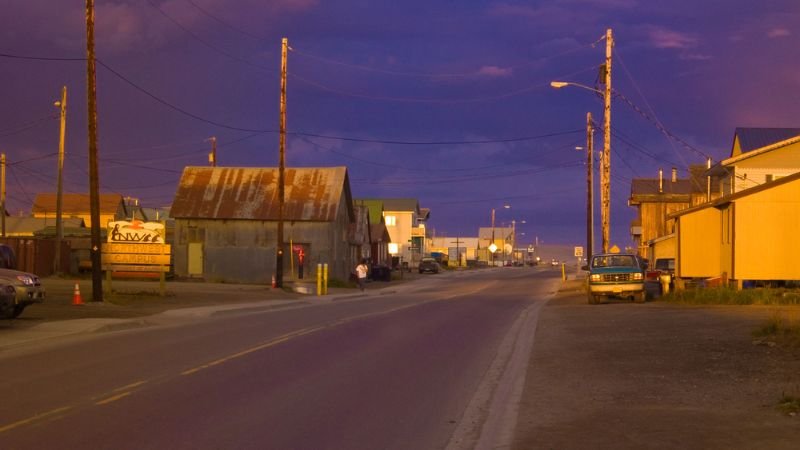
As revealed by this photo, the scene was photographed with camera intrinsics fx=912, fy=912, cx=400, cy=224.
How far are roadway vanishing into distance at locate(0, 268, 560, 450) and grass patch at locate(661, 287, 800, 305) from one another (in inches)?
397

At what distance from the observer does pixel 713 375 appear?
13.3m

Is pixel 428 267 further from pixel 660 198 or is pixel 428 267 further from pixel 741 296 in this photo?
pixel 741 296

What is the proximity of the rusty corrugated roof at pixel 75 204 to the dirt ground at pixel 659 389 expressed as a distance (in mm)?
84797

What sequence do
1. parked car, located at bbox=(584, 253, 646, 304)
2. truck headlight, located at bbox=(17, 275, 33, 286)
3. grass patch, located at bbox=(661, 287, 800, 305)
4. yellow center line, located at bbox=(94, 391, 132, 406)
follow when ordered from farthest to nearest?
parked car, located at bbox=(584, 253, 646, 304) → grass patch, located at bbox=(661, 287, 800, 305) → truck headlight, located at bbox=(17, 275, 33, 286) → yellow center line, located at bbox=(94, 391, 132, 406)

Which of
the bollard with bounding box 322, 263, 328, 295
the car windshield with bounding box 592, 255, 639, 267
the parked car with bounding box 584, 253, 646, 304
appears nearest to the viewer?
the parked car with bounding box 584, 253, 646, 304

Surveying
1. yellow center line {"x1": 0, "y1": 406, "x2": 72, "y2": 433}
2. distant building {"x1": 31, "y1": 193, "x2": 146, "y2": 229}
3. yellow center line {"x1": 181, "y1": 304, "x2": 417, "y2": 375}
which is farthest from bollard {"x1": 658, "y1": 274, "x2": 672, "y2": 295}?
distant building {"x1": 31, "y1": 193, "x2": 146, "y2": 229}

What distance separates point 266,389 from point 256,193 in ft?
146

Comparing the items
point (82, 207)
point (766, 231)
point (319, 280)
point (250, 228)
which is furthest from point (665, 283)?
point (82, 207)

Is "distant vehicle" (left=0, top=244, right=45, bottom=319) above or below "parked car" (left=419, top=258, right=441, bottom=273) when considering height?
above

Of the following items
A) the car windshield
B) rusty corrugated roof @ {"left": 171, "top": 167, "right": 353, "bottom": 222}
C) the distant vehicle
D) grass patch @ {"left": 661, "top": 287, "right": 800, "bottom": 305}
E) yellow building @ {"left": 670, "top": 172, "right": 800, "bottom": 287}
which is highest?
rusty corrugated roof @ {"left": 171, "top": 167, "right": 353, "bottom": 222}

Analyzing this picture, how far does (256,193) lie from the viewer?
56.3 m

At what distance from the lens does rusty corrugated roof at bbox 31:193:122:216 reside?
98750 mm

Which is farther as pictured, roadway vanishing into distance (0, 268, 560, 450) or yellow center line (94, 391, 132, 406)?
yellow center line (94, 391, 132, 406)

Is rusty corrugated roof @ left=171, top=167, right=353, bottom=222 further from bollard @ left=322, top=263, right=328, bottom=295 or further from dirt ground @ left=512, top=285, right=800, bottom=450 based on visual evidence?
dirt ground @ left=512, top=285, right=800, bottom=450
